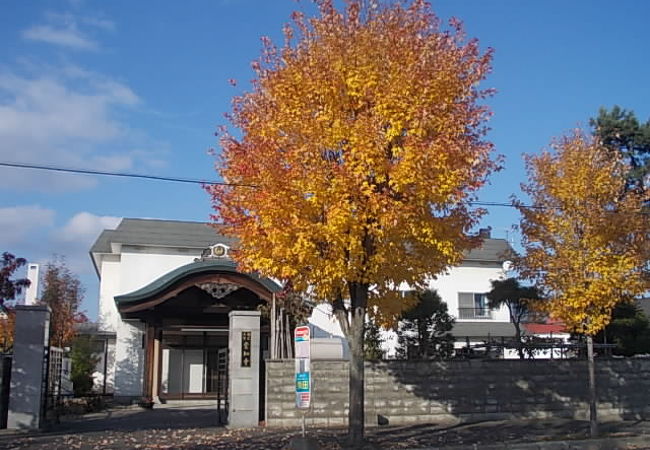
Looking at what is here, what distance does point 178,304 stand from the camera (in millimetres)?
26234

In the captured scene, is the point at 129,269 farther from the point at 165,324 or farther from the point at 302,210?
the point at 302,210

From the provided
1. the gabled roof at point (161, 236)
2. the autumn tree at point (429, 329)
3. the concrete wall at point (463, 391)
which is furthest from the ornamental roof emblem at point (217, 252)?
the concrete wall at point (463, 391)

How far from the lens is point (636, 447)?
1392cm

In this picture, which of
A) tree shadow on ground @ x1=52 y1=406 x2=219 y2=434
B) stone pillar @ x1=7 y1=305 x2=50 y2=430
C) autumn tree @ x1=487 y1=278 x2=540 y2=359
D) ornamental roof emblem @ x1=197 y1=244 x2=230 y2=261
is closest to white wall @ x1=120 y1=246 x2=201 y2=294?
ornamental roof emblem @ x1=197 y1=244 x2=230 y2=261

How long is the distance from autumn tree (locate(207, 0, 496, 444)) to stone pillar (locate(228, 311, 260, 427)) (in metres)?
4.18

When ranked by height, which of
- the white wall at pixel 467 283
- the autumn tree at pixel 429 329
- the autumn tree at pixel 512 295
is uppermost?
the white wall at pixel 467 283

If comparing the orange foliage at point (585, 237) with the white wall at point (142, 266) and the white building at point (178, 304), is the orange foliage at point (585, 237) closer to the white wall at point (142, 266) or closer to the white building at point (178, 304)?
the white building at point (178, 304)

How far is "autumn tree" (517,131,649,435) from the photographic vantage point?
14891 millimetres

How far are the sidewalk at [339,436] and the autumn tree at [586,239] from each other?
1.15m

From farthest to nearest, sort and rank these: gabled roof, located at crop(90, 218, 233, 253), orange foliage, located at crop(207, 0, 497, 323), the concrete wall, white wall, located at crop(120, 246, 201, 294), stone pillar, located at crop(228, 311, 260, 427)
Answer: gabled roof, located at crop(90, 218, 233, 253), white wall, located at crop(120, 246, 201, 294), the concrete wall, stone pillar, located at crop(228, 311, 260, 427), orange foliage, located at crop(207, 0, 497, 323)

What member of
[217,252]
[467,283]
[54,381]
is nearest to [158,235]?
[217,252]

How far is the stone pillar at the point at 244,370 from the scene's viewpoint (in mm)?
Result: 16891

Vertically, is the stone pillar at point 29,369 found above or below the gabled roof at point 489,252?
below

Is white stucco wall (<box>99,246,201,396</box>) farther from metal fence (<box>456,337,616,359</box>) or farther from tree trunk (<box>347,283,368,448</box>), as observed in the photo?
tree trunk (<box>347,283,368,448</box>)
